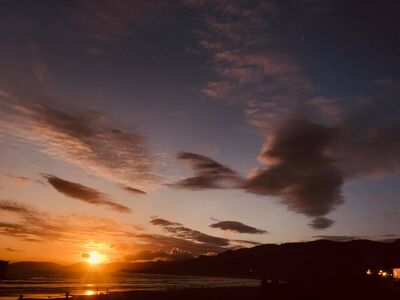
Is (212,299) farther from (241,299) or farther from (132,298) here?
(132,298)

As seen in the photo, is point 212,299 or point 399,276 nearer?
point 212,299

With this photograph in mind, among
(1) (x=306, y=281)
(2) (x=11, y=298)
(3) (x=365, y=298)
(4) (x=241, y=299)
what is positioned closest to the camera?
(3) (x=365, y=298)

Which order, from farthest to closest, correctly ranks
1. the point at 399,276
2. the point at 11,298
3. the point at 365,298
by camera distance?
the point at 11,298 < the point at 399,276 < the point at 365,298

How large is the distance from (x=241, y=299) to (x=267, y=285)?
38.5 feet

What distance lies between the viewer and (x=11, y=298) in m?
86.6

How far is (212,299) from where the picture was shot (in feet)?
237

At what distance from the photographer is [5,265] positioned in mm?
27312

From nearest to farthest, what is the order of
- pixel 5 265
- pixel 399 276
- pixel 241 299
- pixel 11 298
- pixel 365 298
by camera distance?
pixel 5 265, pixel 365 298, pixel 241 299, pixel 399 276, pixel 11 298

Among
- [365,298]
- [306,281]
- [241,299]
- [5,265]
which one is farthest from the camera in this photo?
[241,299]

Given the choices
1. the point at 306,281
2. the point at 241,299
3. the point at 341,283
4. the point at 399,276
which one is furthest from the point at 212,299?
the point at 399,276

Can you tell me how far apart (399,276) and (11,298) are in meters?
81.8

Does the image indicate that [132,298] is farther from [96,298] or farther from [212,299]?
[212,299]

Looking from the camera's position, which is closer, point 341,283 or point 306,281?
point 341,283

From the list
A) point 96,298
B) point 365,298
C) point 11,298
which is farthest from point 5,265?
point 11,298
